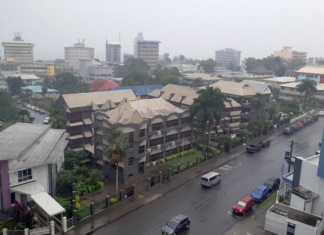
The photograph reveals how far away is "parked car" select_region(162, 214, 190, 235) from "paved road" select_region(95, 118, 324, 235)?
0.76m

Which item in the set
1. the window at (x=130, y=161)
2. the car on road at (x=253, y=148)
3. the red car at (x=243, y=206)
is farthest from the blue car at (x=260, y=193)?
the car on road at (x=253, y=148)

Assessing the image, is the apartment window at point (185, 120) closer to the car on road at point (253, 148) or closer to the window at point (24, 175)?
the car on road at point (253, 148)

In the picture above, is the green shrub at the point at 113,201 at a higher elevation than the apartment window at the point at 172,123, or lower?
lower

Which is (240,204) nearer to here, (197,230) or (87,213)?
(197,230)

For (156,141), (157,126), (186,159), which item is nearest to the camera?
(157,126)

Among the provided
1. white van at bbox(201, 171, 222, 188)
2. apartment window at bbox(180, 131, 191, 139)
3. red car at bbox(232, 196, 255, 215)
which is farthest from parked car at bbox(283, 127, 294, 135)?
red car at bbox(232, 196, 255, 215)

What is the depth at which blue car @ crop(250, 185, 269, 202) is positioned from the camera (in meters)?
35.3

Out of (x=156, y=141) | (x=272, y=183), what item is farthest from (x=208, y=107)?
(x=272, y=183)

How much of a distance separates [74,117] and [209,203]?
98.1 ft

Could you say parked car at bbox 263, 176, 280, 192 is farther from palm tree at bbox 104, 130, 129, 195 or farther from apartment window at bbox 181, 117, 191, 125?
palm tree at bbox 104, 130, 129, 195

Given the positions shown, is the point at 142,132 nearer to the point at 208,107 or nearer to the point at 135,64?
the point at 208,107

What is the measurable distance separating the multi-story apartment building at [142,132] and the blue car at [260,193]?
15935mm

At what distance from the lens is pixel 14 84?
117 metres

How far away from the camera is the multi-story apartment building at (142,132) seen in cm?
4106
